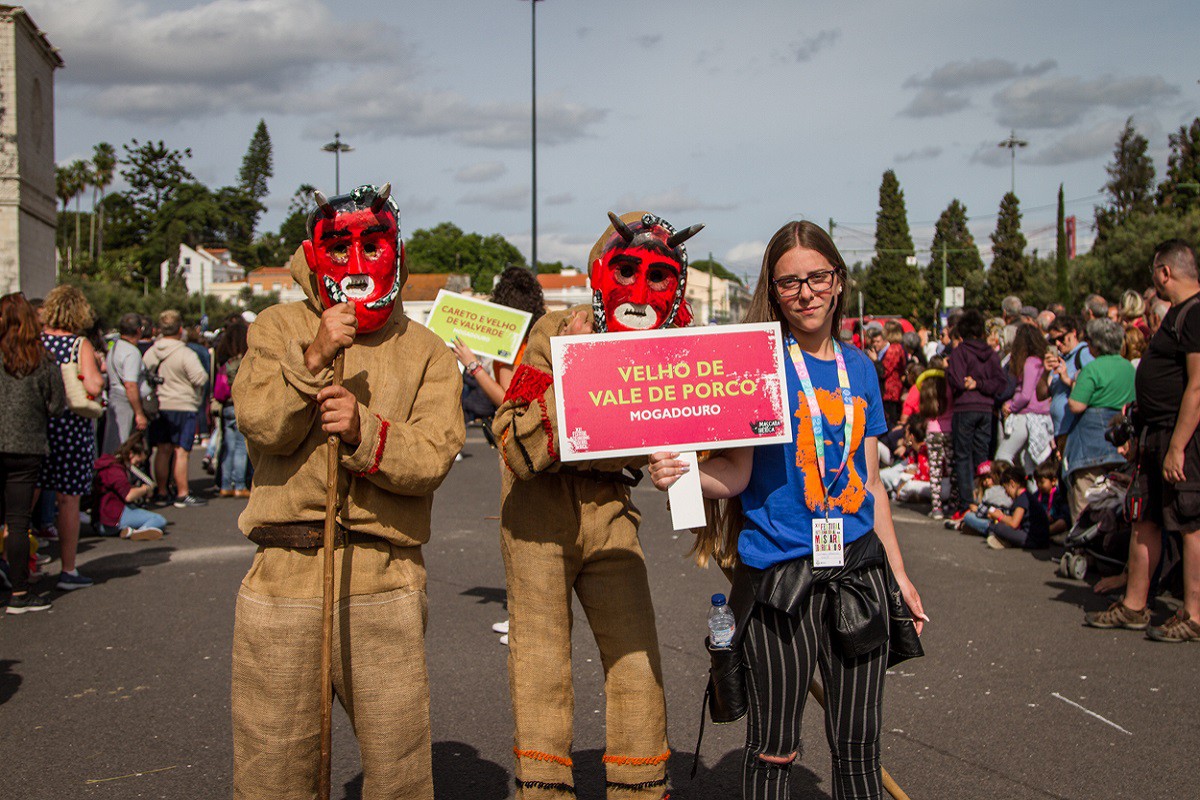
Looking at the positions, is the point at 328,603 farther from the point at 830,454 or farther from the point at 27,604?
the point at 27,604

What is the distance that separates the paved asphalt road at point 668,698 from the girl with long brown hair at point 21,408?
0.71 meters

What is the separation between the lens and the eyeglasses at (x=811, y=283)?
10.5 ft

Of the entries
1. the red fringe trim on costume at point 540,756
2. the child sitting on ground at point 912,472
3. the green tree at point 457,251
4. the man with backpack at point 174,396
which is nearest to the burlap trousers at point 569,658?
the red fringe trim on costume at point 540,756

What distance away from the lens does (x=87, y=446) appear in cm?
789

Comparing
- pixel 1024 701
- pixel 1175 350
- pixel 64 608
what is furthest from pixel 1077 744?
pixel 64 608

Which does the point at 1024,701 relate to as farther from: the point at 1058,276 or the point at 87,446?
the point at 1058,276

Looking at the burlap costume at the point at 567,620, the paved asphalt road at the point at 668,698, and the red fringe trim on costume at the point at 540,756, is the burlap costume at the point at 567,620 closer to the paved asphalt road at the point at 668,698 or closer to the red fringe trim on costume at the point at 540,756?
the red fringe trim on costume at the point at 540,756

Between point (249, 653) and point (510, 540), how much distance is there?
938 mm

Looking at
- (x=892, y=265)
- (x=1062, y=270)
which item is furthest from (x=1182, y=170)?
(x=892, y=265)

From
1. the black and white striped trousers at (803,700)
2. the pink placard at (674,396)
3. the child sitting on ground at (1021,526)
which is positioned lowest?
the child sitting on ground at (1021,526)

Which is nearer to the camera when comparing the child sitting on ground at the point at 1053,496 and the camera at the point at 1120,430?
the camera at the point at 1120,430

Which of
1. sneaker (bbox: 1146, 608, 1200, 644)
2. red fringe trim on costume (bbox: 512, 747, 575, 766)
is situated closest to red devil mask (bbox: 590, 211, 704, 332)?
red fringe trim on costume (bbox: 512, 747, 575, 766)

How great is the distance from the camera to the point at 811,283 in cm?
321

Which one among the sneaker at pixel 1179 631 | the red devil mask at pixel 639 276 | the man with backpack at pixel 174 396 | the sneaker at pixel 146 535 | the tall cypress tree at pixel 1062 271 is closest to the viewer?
the red devil mask at pixel 639 276
